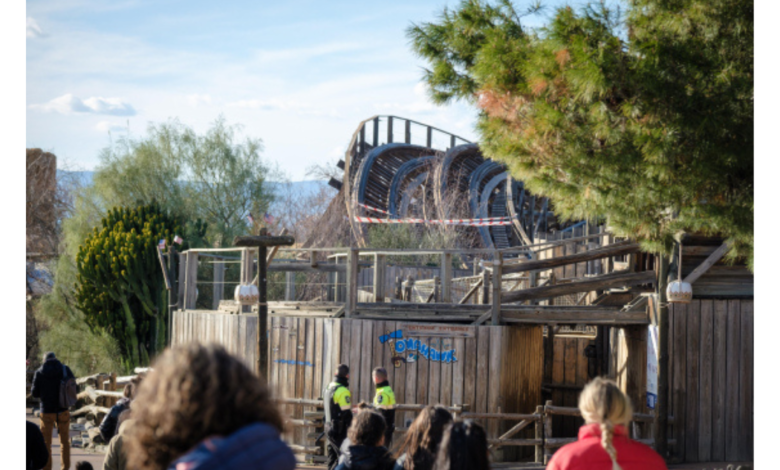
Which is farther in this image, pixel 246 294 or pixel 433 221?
pixel 433 221

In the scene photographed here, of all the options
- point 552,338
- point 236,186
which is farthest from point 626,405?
point 236,186

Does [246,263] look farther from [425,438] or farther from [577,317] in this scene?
[425,438]

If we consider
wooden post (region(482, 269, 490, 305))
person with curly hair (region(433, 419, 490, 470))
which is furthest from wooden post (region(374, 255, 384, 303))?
person with curly hair (region(433, 419, 490, 470))

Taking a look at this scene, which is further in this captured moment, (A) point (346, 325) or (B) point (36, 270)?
(B) point (36, 270)

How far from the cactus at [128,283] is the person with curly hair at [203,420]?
20.9m

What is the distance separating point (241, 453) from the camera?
200cm

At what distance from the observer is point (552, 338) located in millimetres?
16625

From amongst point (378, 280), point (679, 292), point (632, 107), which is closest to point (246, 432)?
point (632, 107)

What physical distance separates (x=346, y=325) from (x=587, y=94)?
24.6ft

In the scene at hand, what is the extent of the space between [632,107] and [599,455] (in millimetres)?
3807

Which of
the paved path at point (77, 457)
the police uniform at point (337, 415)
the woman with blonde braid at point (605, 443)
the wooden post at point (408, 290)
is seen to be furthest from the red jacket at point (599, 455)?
the wooden post at point (408, 290)

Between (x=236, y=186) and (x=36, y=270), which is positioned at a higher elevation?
(x=236, y=186)

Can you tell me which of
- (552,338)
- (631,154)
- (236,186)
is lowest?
(552,338)

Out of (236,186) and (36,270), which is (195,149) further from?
(36,270)
